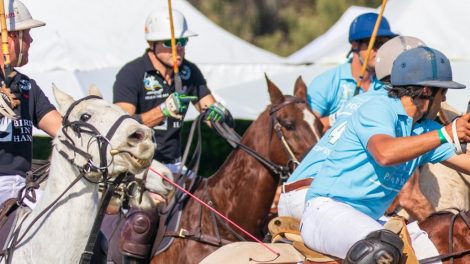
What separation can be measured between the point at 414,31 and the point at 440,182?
22.9 feet

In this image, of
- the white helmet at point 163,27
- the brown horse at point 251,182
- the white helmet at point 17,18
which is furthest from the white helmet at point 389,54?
the white helmet at point 163,27

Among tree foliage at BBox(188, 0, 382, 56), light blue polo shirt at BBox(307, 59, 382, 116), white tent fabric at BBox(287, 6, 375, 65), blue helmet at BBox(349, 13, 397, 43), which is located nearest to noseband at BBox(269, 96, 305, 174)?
light blue polo shirt at BBox(307, 59, 382, 116)

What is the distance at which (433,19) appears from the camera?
1450cm

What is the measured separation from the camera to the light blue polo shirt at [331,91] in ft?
28.0

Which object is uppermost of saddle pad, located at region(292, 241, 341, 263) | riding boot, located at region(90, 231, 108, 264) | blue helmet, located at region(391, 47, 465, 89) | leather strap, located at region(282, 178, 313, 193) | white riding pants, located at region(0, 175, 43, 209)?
blue helmet, located at region(391, 47, 465, 89)

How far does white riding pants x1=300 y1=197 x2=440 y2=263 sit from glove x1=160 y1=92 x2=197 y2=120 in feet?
7.39

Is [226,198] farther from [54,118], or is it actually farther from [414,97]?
[414,97]

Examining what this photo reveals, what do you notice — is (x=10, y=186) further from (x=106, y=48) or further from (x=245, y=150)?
(x=106, y=48)

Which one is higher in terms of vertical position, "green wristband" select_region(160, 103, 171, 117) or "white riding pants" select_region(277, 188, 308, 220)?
"green wristband" select_region(160, 103, 171, 117)

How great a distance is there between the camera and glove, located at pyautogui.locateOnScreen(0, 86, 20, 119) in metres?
5.36

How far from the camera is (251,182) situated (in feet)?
24.0

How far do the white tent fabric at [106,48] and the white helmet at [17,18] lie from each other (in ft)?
22.6

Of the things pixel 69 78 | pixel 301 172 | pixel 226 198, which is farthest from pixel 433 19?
pixel 301 172

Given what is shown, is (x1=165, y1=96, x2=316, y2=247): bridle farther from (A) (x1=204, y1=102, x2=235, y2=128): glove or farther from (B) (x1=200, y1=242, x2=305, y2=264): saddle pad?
(B) (x1=200, y1=242, x2=305, y2=264): saddle pad
